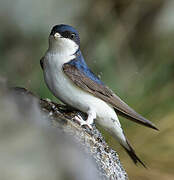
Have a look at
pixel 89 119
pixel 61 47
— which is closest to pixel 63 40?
pixel 61 47

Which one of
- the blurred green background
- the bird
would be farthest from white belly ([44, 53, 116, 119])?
the blurred green background

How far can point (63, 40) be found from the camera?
6.00 feet

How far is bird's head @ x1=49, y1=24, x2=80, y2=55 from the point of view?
180cm

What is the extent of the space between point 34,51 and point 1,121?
2.40m

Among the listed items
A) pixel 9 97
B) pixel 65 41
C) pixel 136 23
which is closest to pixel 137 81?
pixel 136 23

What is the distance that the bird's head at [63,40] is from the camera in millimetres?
1805

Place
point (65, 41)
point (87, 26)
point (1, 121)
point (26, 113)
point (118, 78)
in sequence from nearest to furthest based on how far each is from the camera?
point (1, 121), point (26, 113), point (65, 41), point (118, 78), point (87, 26)

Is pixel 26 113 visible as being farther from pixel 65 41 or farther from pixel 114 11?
pixel 114 11

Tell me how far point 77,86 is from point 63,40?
0.16 m

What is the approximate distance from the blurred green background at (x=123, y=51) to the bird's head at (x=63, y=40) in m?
0.92

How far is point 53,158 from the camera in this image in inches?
35.8

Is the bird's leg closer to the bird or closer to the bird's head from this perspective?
the bird

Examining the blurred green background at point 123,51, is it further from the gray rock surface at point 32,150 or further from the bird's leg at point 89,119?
the gray rock surface at point 32,150

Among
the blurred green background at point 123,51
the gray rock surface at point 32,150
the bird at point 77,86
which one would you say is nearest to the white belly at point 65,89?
the bird at point 77,86
